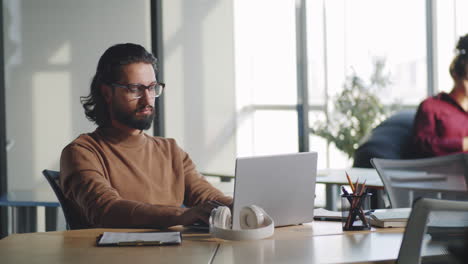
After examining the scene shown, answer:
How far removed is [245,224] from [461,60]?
2.55 meters

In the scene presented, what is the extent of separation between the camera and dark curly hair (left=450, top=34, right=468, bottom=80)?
4.20 metres

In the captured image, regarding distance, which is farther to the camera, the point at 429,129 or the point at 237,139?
the point at 237,139

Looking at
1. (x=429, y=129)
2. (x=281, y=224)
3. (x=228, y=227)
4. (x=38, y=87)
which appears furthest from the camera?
(x=38, y=87)

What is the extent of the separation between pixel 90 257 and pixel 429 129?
9.32ft

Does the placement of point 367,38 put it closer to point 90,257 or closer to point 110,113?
point 110,113

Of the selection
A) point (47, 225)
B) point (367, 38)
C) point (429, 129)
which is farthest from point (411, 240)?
point (367, 38)

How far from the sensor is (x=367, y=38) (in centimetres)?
716

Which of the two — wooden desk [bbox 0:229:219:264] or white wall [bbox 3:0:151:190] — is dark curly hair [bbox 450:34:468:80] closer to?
white wall [bbox 3:0:151:190]

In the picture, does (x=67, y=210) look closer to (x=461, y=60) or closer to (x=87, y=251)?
(x=87, y=251)

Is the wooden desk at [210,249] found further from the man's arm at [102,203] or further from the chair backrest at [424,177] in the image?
the chair backrest at [424,177]

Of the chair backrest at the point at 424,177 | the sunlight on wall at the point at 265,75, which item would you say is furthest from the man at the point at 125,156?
the sunlight on wall at the point at 265,75

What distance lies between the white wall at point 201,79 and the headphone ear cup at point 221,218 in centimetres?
318

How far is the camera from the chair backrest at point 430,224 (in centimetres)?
143

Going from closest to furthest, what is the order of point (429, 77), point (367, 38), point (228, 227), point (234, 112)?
1. point (228, 227)
2. point (234, 112)
3. point (429, 77)
4. point (367, 38)
